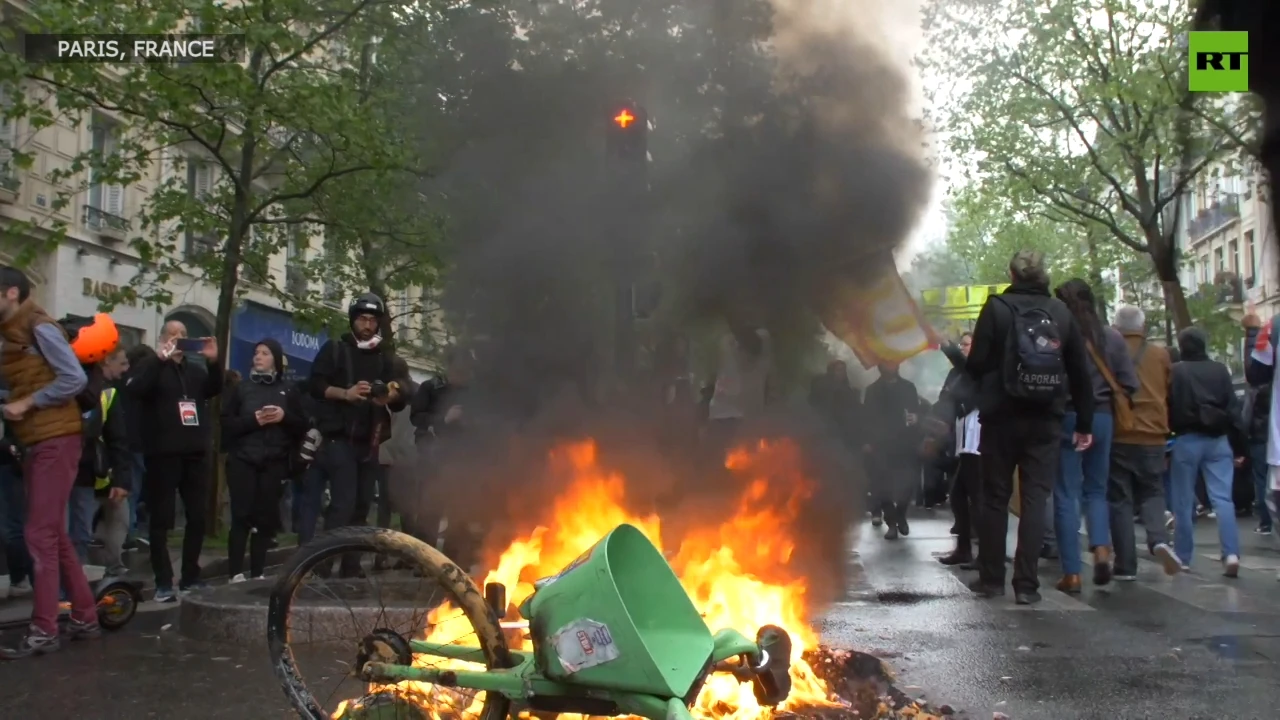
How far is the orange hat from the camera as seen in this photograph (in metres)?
6.09

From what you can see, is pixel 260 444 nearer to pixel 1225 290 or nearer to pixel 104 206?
pixel 1225 290

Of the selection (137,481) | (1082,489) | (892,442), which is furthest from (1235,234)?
(137,481)

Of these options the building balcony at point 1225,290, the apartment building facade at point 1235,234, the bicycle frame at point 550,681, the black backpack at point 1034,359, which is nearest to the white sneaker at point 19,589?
the bicycle frame at point 550,681

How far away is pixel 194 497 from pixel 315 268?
1015cm

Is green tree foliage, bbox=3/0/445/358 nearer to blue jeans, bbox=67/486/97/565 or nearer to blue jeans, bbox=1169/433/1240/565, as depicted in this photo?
blue jeans, bbox=67/486/97/565

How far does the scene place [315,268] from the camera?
16.2 meters

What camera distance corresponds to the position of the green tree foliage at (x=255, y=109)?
948 centimetres

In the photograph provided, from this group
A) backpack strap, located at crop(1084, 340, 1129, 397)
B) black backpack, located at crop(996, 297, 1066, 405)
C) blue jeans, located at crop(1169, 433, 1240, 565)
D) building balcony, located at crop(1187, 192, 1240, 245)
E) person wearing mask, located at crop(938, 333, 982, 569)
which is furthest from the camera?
person wearing mask, located at crop(938, 333, 982, 569)

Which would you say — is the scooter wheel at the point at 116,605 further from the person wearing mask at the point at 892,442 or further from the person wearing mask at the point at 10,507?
the person wearing mask at the point at 892,442

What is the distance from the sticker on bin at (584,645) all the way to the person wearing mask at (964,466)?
5320 millimetres

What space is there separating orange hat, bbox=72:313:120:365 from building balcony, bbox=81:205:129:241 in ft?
45.2

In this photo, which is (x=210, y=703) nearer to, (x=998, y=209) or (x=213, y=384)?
(x=213, y=384)

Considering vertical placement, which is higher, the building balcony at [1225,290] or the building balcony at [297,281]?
the building balcony at [297,281]

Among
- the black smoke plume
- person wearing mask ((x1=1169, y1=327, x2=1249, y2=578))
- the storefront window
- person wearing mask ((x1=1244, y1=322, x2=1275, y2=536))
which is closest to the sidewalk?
the black smoke plume
